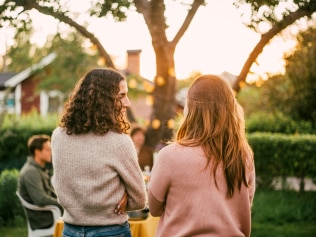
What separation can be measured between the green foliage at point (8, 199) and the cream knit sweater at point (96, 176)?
686 cm

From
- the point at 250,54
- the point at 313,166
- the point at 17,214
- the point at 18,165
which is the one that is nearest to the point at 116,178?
the point at 250,54

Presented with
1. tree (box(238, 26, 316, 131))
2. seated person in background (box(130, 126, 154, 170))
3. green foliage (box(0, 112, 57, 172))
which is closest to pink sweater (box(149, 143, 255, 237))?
seated person in background (box(130, 126, 154, 170))

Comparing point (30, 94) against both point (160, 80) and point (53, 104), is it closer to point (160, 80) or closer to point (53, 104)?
point (53, 104)

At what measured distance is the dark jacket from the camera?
6312mm

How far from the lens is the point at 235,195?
2641mm

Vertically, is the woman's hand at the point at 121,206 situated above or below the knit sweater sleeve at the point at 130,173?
below

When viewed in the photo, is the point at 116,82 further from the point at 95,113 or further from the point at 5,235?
the point at 5,235

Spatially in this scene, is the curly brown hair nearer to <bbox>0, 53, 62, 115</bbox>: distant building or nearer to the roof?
the roof

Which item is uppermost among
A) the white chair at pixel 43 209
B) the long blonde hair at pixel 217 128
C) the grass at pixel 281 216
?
the long blonde hair at pixel 217 128

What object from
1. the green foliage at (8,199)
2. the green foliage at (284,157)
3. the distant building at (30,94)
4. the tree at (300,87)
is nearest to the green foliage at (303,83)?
the tree at (300,87)

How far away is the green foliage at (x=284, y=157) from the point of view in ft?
39.0

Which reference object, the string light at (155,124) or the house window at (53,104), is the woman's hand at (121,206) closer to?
the string light at (155,124)

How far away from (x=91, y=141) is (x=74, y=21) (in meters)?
5.72

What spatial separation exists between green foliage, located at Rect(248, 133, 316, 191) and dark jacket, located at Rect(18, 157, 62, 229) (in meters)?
6.43
